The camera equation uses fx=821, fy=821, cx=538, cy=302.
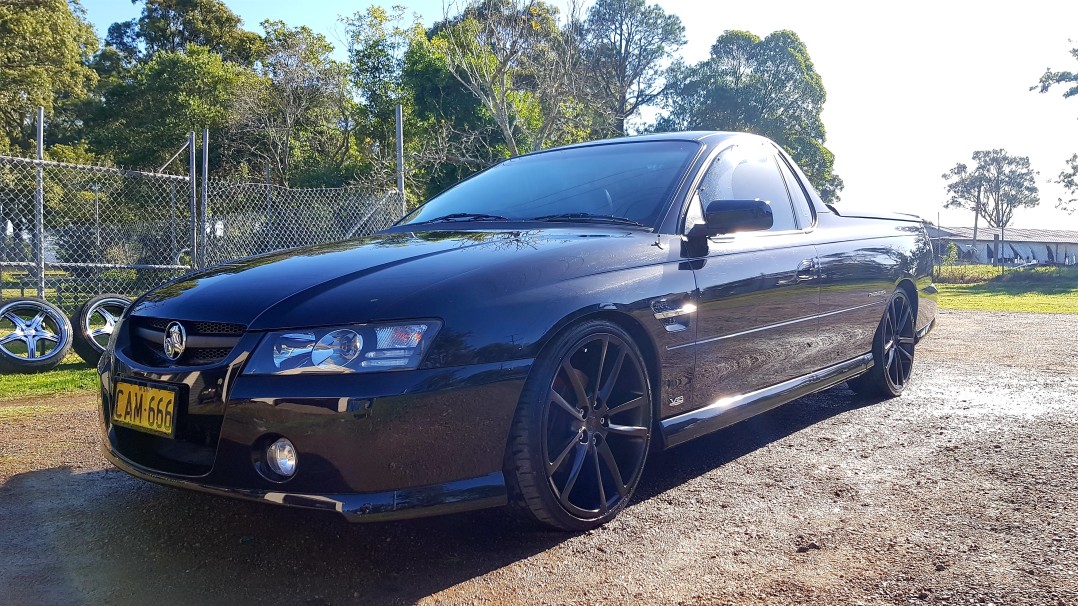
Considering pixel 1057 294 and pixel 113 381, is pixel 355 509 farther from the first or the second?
pixel 1057 294

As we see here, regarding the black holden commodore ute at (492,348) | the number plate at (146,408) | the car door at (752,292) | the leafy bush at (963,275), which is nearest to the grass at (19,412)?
the black holden commodore ute at (492,348)

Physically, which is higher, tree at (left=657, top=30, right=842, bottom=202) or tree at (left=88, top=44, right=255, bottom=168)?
tree at (left=657, top=30, right=842, bottom=202)

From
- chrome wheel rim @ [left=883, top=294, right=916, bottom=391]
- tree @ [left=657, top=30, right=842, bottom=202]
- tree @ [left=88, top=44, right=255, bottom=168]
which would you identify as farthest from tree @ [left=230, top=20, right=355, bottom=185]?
chrome wheel rim @ [left=883, top=294, right=916, bottom=391]

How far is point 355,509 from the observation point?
231cm

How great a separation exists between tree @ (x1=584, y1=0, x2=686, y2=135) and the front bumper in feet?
143

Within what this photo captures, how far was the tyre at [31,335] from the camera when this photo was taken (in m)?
6.22

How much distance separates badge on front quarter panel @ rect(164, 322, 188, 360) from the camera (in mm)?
2611

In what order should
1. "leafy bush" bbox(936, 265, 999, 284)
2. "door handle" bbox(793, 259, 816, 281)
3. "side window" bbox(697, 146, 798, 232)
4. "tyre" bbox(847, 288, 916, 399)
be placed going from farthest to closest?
"leafy bush" bbox(936, 265, 999, 284) < "tyre" bbox(847, 288, 916, 399) < "door handle" bbox(793, 259, 816, 281) < "side window" bbox(697, 146, 798, 232)

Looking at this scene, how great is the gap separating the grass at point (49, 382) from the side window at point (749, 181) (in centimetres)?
448

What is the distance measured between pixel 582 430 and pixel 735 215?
3.79ft

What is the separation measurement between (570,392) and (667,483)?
87 centimetres

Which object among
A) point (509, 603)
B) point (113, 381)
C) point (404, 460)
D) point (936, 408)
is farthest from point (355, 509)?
point (936, 408)

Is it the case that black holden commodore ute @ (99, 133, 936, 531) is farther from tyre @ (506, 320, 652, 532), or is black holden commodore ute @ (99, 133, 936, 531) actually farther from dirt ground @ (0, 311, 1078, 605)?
dirt ground @ (0, 311, 1078, 605)

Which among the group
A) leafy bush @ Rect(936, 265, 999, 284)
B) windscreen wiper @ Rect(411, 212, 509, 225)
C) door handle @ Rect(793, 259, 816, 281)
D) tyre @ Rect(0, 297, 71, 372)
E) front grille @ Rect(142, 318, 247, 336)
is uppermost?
windscreen wiper @ Rect(411, 212, 509, 225)
